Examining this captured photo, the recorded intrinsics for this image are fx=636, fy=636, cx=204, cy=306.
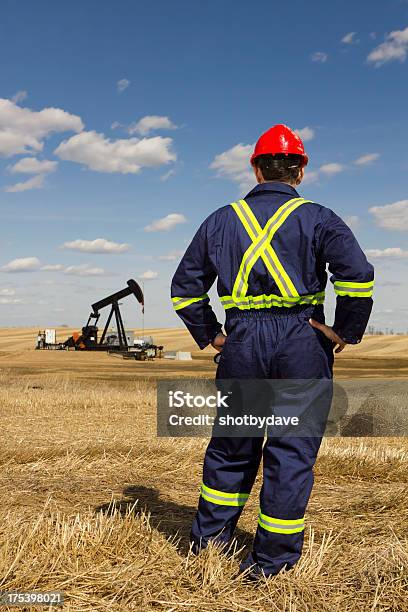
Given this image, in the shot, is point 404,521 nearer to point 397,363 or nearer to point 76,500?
point 76,500

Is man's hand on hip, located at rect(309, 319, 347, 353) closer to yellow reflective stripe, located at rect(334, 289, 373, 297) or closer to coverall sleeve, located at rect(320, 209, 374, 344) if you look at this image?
coverall sleeve, located at rect(320, 209, 374, 344)

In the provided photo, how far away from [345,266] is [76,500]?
2762 millimetres

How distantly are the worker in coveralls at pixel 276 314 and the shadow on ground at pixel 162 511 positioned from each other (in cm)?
44

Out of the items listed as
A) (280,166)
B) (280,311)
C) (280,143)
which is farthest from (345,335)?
(280,143)

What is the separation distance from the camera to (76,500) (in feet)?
15.4

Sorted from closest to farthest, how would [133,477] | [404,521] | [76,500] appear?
1. [404,521]
2. [76,500]
3. [133,477]

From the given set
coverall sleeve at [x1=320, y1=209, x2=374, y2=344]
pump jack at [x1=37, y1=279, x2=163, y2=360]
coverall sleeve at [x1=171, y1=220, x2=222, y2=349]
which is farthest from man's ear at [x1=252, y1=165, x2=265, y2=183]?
pump jack at [x1=37, y1=279, x2=163, y2=360]

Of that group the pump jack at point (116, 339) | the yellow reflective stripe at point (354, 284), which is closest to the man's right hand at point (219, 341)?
the yellow reflective stripe at point (354, 284)

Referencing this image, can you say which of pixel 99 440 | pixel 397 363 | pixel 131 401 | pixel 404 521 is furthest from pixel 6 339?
pixel 404 521

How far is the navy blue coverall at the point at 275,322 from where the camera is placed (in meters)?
3.20

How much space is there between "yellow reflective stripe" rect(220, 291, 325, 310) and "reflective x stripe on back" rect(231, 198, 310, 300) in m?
0.02

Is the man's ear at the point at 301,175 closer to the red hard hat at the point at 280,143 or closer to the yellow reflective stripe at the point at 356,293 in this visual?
the red hard hat at the point at 280,143

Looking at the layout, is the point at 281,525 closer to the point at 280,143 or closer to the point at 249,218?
the point at 249,218

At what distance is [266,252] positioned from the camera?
3.33 m
